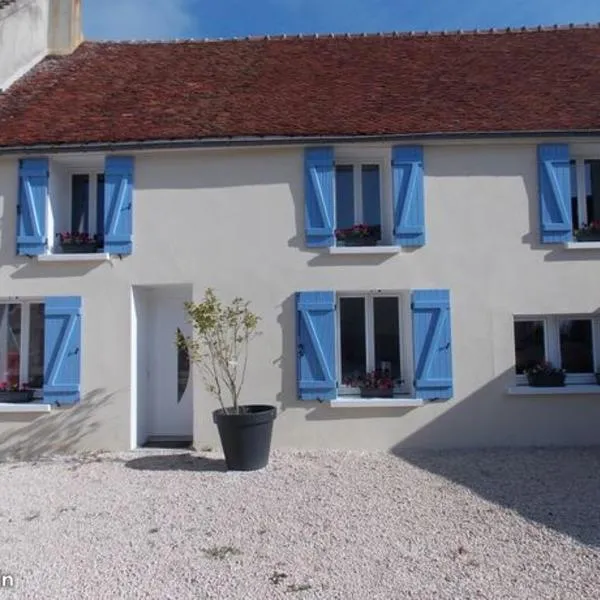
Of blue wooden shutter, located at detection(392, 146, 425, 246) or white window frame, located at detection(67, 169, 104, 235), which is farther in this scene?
white window frame, located at detection(67, 169, 104, 235)

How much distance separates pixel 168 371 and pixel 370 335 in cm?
301

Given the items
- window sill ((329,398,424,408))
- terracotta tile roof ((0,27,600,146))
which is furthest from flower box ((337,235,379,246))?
window sill ((329,398,424,408))

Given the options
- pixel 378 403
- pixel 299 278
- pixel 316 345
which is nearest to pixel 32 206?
pixel 299 278

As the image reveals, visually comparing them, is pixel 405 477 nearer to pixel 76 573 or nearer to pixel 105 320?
pixel 76 573

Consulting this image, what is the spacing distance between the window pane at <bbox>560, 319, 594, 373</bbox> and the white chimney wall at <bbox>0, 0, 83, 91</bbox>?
946cm

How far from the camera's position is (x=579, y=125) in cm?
753

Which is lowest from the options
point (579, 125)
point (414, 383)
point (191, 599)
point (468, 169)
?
point (191, 599)

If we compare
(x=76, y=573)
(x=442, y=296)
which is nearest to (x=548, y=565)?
(x=76, y=573)

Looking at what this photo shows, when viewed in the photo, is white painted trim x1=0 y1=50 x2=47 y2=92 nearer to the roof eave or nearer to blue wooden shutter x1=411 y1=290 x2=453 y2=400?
the roof eave

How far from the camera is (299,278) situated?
299 inches

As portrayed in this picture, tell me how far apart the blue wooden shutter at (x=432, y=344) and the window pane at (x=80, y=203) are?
4.80m

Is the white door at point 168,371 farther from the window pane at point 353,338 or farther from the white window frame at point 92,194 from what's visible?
the window pane at point 353,338

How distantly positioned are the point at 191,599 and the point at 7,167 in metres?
6.50

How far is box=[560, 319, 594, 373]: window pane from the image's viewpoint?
25.8 feet
